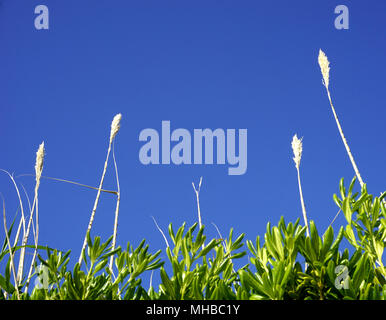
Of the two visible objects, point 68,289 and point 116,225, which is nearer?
point 68,289

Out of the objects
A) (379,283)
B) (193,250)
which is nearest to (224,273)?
(193,250)

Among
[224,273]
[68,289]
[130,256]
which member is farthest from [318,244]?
[68,289]

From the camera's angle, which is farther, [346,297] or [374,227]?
[374,227]

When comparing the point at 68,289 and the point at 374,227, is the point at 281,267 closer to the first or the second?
the point at 374,227

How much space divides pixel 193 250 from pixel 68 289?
0.28 metres

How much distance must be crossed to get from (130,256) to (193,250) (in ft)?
0.47
